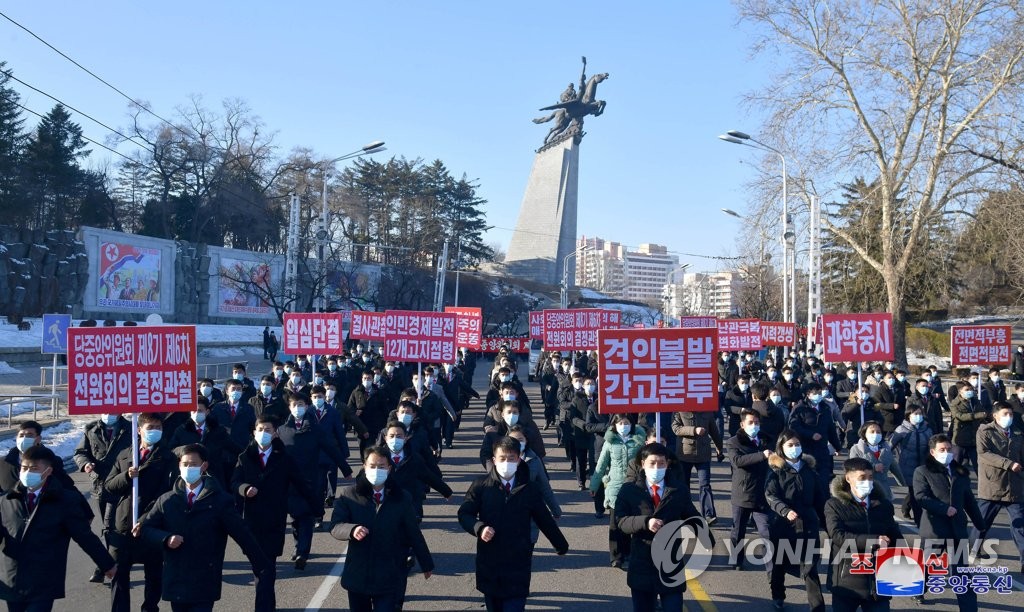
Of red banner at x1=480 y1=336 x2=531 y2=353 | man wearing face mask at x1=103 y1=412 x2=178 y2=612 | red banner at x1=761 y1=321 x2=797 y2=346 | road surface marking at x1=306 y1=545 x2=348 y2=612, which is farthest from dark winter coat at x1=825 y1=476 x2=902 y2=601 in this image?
red banner at x1=480 y1=336 x2=531 y2=353

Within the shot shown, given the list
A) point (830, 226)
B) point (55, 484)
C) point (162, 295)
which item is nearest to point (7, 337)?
point (162, 295)

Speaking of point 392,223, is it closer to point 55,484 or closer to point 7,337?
point 7,337

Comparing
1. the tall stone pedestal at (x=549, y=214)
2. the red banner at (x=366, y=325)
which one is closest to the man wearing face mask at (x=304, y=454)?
the red banner at (x=366, y=325)

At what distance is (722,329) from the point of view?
26000mm

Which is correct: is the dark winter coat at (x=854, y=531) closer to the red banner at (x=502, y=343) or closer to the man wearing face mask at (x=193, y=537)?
the man wearing face mask at (x=193, y=537)

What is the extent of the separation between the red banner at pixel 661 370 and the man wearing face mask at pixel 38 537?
454 centimetres

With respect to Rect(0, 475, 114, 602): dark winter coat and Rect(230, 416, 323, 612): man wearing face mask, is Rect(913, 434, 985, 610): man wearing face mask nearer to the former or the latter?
Rect(230, 416, 323, 612): man wearing face mask

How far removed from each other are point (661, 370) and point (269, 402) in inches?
262

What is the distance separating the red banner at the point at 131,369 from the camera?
8320mm

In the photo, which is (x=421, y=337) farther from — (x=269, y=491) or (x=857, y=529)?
(x=857, y=529)

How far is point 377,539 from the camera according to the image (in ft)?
18.2

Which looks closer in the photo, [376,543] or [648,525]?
[376,543]

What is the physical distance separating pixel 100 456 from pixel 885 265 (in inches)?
1057

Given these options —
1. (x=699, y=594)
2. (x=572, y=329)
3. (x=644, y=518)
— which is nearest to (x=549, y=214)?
(x=572, y=329)
